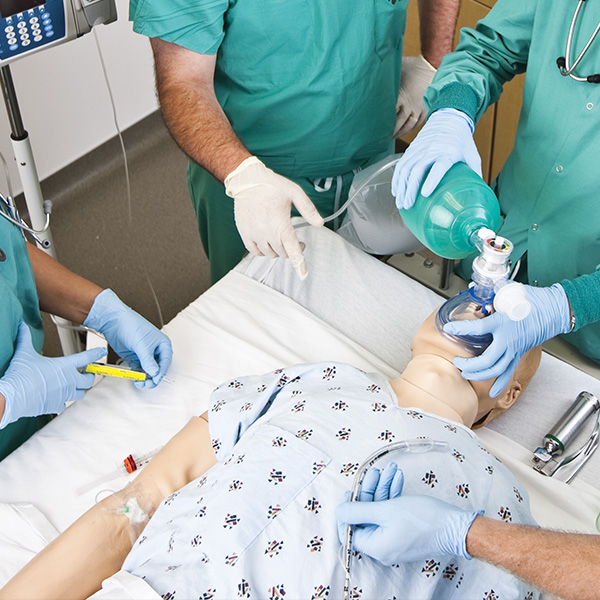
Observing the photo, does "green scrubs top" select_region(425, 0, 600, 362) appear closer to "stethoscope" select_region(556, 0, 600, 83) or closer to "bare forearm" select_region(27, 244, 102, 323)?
"stethoscope" select_region(556, 0, 600, 83)

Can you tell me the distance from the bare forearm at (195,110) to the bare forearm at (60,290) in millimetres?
411

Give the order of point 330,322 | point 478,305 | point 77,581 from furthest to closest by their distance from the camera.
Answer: point 330,322, point 478,305, point 77,581

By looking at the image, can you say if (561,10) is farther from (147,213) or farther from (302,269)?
(147,213)

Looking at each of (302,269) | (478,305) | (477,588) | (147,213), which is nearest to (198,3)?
(302,269)

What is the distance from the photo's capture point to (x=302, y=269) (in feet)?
5.27

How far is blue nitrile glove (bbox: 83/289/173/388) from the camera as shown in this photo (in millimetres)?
1574

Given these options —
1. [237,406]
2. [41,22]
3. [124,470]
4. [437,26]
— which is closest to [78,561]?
[124,470]

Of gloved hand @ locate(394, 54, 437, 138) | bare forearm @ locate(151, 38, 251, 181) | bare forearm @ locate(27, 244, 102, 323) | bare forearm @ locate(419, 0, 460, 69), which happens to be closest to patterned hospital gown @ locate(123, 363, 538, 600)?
bare forearm @ locate(27, 244, 102, 323)

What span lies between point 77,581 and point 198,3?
4.11 feet

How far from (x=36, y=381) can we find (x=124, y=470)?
26 centimetres

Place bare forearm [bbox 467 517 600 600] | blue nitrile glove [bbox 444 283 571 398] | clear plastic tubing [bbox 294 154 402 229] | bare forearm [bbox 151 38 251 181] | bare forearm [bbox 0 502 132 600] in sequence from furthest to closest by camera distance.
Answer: clear plastic tubing [bbox 294 154 402 229], bare forearm [bbox 151 38 251 181], blue nitrile glove [bbox 444 283 571 398], bare forearm [bbox 0 502 132 600], bare forearm [bbox 467 517 600 600]

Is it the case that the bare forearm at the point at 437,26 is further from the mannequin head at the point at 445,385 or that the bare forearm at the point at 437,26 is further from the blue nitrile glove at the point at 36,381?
the blue nitrile glove at the point at 36,381

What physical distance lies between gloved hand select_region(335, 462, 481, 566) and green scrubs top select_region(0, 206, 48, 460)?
0.72 metres

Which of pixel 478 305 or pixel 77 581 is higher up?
pixel 478 305
